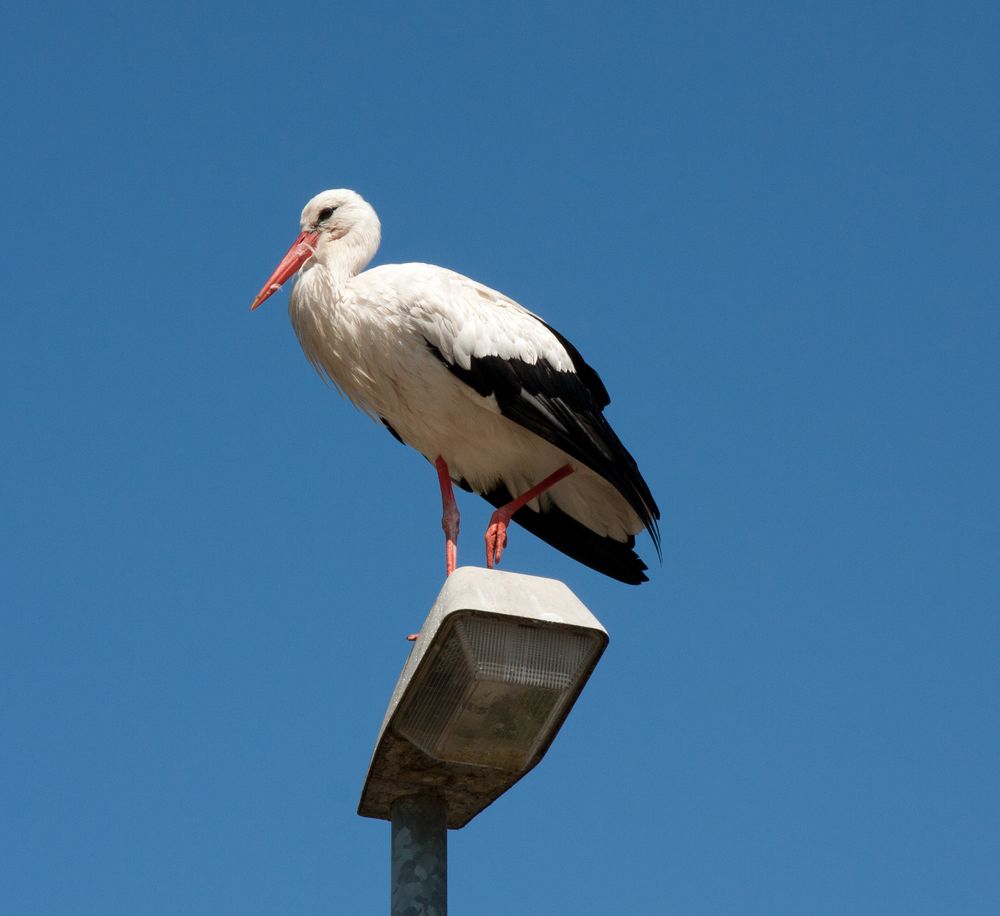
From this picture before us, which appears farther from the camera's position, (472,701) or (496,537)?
(496,537)

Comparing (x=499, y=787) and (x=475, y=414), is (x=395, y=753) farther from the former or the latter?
(x=475, y=414)

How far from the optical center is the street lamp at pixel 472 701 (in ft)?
11.7

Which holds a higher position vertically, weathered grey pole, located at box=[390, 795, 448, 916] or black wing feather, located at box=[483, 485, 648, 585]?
black wing feather, located at box=[483, 485, 648, 585]

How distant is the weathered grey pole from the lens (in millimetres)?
3650

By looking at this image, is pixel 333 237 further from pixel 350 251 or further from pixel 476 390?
pixel 476 390

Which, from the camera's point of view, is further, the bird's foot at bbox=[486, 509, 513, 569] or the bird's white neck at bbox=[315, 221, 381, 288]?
the bird's white neck at bbox=[315, 221, 381, 288]

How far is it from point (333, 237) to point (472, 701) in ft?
15.4

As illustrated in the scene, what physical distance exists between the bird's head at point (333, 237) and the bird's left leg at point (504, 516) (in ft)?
4.68

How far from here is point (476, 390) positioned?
282 inches

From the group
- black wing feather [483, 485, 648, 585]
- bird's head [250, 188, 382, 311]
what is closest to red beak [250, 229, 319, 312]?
bird's head [250, 188, 382, 311]

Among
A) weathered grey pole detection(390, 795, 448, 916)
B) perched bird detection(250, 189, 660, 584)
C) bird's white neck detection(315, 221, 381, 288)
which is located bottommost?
weathered grey pole detection(390, 795, 448, 916)

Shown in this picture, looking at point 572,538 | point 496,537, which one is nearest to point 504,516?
point 496,537

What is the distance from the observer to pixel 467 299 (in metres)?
7.36

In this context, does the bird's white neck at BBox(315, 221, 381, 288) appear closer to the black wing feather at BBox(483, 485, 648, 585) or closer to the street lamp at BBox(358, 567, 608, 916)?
the black wing feather at BBox(483, 485, 648, 585)
